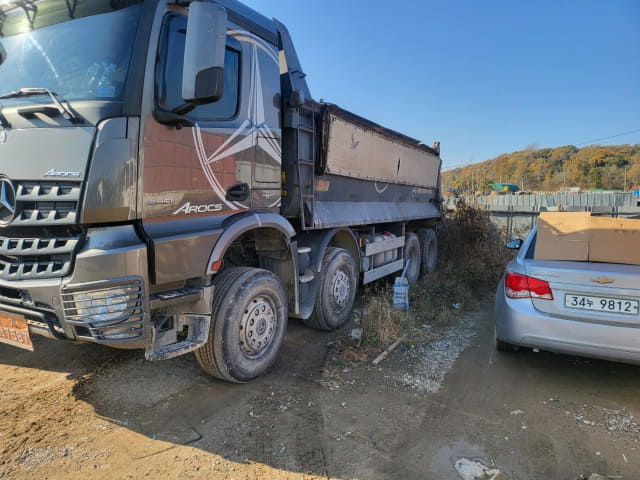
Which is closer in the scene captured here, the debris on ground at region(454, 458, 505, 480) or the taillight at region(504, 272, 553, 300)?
the debris on ground at region(454, 458, 505, 480)

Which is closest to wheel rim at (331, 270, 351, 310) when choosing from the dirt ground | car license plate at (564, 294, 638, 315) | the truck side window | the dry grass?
the dry grass

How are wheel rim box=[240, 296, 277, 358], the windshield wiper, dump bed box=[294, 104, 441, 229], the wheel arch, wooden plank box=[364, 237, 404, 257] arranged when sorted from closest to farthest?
the windshield wiper → the wheel arch → wheel rim box=[240, 296, 277, 358] → dump bed box=[294, 104, 441, 229] → wooden plank box=[364, 237, 404, 257]

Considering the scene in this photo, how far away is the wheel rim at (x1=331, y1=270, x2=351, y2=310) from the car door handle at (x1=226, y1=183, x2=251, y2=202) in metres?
1.89

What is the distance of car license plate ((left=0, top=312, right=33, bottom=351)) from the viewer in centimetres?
264

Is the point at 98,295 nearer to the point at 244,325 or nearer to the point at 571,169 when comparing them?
the point at 244,325

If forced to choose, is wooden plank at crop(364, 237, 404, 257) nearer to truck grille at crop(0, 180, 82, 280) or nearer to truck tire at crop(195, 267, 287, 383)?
truck tire at crop(195, 267, 287, 383)

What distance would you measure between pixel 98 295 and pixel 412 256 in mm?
6625

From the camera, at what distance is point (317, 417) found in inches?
121

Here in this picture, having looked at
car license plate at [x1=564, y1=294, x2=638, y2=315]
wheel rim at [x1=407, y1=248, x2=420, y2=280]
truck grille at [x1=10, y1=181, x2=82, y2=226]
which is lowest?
wheel rim at [x1=407, y1=248, x2=420, y2=280]

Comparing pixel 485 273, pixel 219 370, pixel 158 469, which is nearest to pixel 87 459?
pixel 158 469

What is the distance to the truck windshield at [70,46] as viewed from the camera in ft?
8.78

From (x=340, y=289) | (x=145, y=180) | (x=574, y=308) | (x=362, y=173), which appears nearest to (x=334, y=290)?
(x=340, y=289)

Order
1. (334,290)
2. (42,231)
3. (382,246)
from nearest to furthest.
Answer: (42,231), (334,290), (382,246)

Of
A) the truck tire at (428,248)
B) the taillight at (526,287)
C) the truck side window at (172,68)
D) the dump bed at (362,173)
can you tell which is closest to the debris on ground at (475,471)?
the taillight at (526,287)
